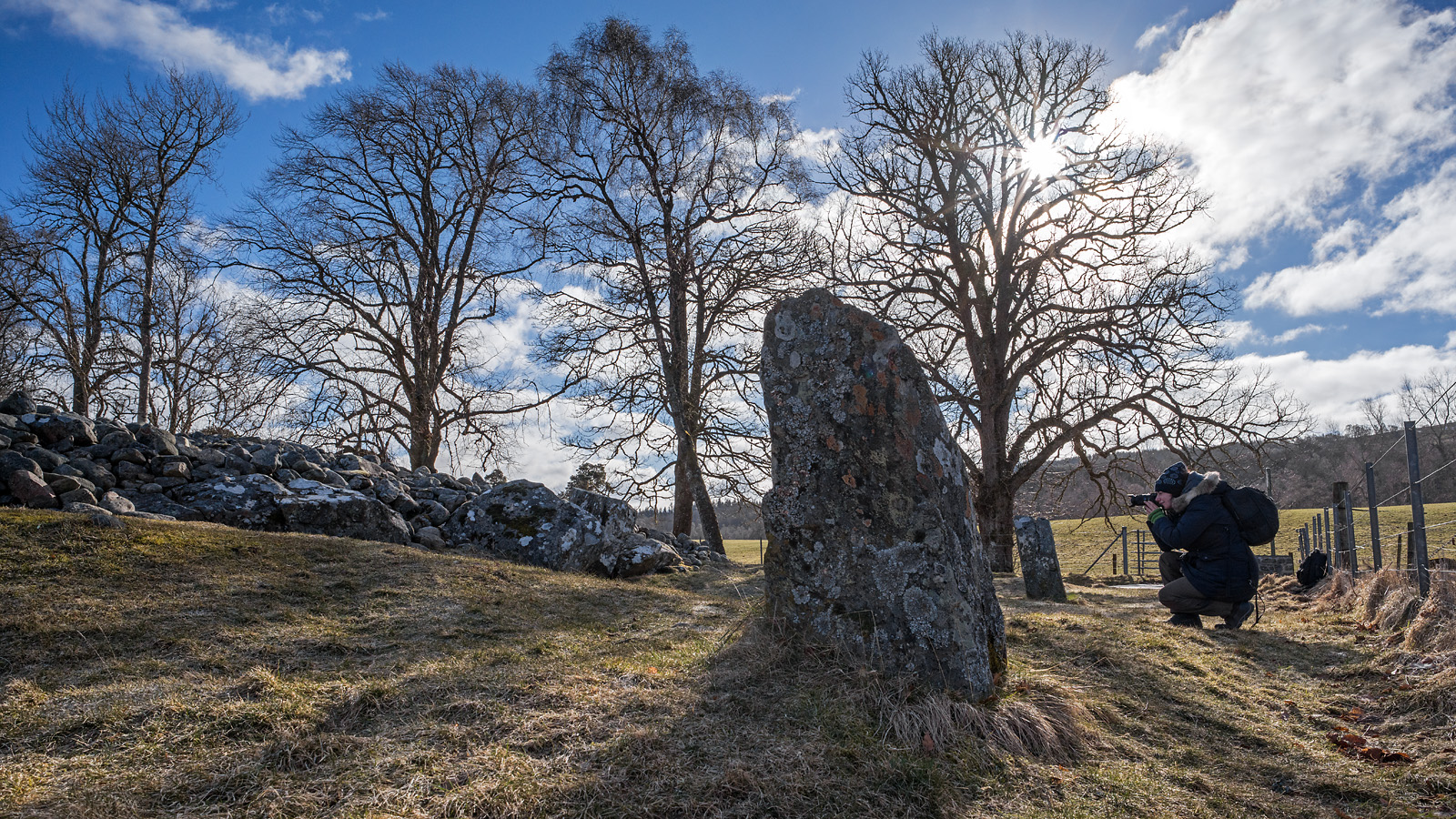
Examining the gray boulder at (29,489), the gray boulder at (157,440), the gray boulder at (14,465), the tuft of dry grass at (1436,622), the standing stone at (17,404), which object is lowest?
the tuft of dry grass at (1436,622)

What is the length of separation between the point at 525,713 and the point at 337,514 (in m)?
5.85

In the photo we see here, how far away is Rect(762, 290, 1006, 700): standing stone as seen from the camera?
389cm

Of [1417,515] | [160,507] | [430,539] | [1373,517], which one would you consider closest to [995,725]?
[1417,515]

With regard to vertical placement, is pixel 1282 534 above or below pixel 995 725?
below

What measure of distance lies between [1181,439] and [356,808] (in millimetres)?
16105

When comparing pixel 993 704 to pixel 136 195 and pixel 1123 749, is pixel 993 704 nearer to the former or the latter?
pixel 1123 749

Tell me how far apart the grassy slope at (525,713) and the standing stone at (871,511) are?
306 millimetres

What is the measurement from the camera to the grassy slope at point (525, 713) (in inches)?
105

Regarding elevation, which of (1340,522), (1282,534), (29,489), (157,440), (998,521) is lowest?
(1282,534)

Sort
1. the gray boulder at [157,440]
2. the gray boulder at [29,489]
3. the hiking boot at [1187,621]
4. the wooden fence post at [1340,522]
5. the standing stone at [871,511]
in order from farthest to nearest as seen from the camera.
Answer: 1. the wooden fence post at [1340,522]
2. the gray boulder at [157,440]
3. the hiking boot at [1187,621]
4. the gray boulder at [29,489]
5. the standing stone at [871,511]

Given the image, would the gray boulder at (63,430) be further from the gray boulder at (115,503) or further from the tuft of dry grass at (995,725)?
the tuft of dry grass at (995,725)

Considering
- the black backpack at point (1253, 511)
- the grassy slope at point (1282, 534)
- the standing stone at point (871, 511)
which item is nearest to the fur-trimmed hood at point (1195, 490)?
the black backpack at point (1253, 511)

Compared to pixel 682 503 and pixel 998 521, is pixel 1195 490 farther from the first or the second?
pixel 682 503

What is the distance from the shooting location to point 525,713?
3.37 meters
